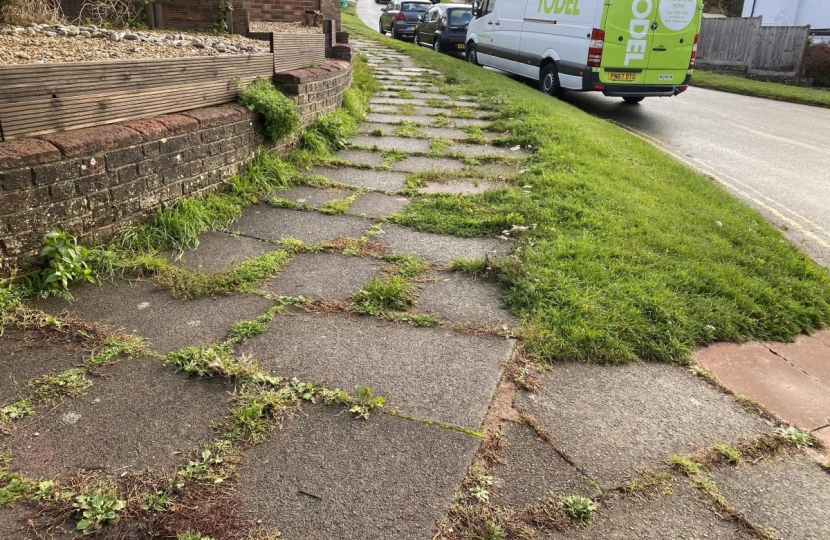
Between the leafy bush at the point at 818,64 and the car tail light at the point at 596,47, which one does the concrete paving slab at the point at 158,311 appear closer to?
the car tail light at the point at 596,47

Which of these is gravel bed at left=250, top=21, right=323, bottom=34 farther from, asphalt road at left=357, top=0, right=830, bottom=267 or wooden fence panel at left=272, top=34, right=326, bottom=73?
asphalt road at left=357, top=0, right=830, bottom=267

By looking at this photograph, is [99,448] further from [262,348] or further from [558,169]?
[558,169]

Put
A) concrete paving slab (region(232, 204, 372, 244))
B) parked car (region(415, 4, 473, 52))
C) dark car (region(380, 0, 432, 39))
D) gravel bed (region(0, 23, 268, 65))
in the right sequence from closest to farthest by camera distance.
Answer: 1. gravel bed (region(0, 23, 268, 65))
2. concrete paving slab (region(232, 204, 372, 244))
3. parked car (region(415, 4, 473, 52))
4. dark car (region(380, 0, 432, 39))

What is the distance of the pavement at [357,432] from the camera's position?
200 centimetres

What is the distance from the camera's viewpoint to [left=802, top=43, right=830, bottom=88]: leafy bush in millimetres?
19734

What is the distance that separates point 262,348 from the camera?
2896mm

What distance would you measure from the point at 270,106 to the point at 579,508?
14.0ft

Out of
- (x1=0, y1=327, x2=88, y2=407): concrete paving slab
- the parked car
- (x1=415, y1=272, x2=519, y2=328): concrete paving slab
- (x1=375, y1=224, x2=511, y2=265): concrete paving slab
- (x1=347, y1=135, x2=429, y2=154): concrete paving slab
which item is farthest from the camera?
the parked car

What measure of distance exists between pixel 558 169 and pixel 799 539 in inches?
178

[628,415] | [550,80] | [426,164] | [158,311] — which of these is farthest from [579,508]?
[550,80]

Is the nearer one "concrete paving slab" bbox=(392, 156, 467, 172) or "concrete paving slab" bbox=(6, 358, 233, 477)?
"concrete paving slab" bbox=(6, 358, 233, 477)

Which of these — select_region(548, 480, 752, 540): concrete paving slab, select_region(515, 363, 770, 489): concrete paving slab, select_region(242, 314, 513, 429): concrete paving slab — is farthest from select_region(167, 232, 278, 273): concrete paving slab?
select_region(548, 480, 752, 540): concrete paving slab

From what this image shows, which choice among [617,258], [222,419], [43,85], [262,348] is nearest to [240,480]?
[222,419]

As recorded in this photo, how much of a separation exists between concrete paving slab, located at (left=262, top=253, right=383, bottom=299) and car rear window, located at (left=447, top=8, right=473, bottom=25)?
17122mm
